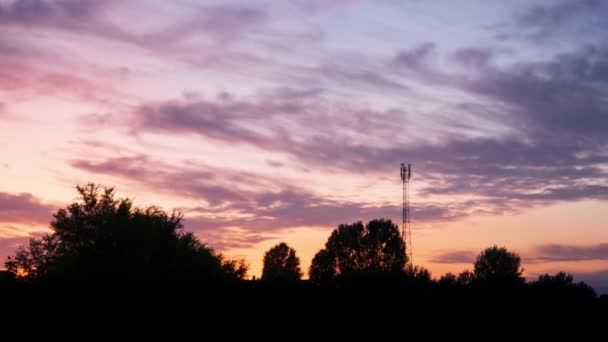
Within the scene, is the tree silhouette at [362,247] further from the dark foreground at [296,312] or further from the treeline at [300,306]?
the dark foreground at [296,312]

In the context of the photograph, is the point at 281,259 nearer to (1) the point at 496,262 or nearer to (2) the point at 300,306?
(1) the point at 496,262

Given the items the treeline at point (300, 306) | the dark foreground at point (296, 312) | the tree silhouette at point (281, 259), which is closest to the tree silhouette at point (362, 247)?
the tree silhouette at point (281, 259)

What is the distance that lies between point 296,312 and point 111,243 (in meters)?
34.3

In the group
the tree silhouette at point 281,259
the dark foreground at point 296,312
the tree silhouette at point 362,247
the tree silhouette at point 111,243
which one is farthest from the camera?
the tree silhouette at point 281,259

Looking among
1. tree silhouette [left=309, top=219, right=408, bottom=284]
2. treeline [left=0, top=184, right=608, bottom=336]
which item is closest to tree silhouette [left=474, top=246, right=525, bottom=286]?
tree silhouette [left=309, top=219, right=408, bottom=284]

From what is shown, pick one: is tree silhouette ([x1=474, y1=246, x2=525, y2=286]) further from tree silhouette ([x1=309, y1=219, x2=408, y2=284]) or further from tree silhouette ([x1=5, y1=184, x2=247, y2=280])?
tree silhouette ([x1=5, y1=184, x2=247, y2=280])

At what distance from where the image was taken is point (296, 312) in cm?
3288

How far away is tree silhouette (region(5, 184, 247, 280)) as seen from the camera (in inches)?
2352

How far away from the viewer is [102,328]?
91.6ft

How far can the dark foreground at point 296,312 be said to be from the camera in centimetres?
2962

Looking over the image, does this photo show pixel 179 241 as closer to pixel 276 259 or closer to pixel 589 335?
pixel 589 335

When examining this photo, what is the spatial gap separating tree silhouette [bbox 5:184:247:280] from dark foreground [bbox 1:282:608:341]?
18.9 m

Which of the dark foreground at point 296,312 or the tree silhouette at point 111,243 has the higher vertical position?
the tree silhouette at point 111,243

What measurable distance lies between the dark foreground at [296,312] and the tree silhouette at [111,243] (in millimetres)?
18939
